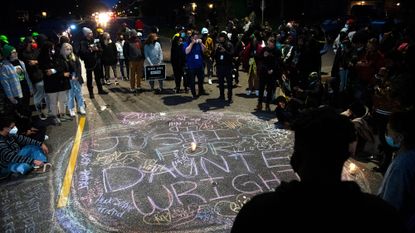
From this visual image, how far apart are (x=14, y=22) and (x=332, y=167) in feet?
122

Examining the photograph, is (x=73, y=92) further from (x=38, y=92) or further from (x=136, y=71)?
(x=136, y=71)

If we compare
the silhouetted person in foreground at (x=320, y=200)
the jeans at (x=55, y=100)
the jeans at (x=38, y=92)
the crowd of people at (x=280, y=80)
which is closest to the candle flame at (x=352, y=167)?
the crowd of people at (x=280, y=80)

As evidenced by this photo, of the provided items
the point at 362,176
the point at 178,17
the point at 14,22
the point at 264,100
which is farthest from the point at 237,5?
the point at 362,176

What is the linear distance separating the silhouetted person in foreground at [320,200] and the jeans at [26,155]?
17.6ft

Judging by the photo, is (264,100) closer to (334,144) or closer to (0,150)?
(0,150)

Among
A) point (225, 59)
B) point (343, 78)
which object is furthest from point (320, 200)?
point (225, 59)

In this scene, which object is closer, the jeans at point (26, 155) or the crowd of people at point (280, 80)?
the crowd of people at point (280, 80)

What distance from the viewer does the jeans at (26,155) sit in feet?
19.1

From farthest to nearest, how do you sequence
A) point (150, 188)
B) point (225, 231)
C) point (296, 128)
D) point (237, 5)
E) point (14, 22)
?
point (237, 5), point (14, 22), point (150, 188), point (225, 231), point (296, 128)

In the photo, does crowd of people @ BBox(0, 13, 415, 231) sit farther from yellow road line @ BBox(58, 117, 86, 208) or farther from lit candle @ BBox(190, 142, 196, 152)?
lit candle @ BBox(190, 142, 196, 152)

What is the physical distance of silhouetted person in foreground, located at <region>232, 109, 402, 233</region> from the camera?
4.76 ft

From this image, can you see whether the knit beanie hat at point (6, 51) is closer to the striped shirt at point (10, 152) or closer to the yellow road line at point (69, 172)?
the yellow road line at point (69, 172)

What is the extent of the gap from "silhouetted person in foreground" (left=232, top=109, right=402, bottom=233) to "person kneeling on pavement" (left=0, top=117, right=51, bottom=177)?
17.7 ft

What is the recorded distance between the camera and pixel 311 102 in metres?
7.69
